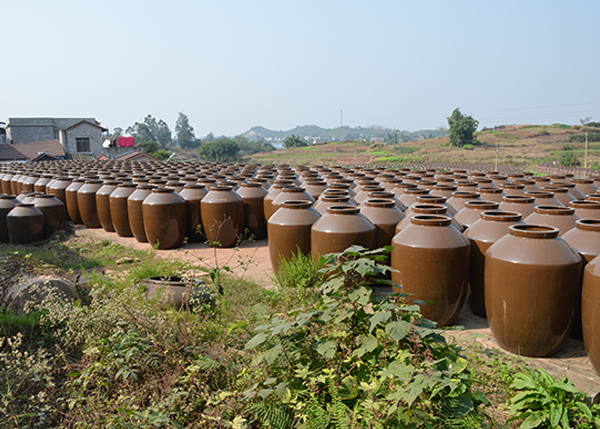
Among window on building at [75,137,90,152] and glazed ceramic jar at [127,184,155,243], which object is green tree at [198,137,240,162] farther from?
glazed ceramic jar at [127,184,155,243]

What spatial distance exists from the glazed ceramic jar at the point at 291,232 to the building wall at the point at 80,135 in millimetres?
42061

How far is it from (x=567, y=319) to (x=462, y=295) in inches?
44.9

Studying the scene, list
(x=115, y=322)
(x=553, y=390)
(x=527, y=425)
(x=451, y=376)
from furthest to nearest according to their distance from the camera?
1. (x=115, y=322)
2. (x=553, y=390)
3. (x=527, y=425)
4. (x=451, y=376)

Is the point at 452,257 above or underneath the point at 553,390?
above

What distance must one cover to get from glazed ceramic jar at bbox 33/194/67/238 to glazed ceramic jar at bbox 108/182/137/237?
152 cm

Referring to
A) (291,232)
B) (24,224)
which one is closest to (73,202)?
(24,224)

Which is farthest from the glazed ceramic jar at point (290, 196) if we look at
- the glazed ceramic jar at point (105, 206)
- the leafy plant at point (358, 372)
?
the leafy plant at point (358, 372)

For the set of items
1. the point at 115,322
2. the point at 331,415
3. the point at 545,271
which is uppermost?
the point at 545,271

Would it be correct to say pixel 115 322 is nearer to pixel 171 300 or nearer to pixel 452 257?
pixel 171 300

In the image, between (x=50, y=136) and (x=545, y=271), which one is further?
(x=50, y=136)

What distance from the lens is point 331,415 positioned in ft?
9.92

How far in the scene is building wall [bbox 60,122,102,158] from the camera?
140 ft

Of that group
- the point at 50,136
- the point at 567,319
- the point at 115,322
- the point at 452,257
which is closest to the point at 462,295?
the point at 452,257

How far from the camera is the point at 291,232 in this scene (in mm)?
6992
